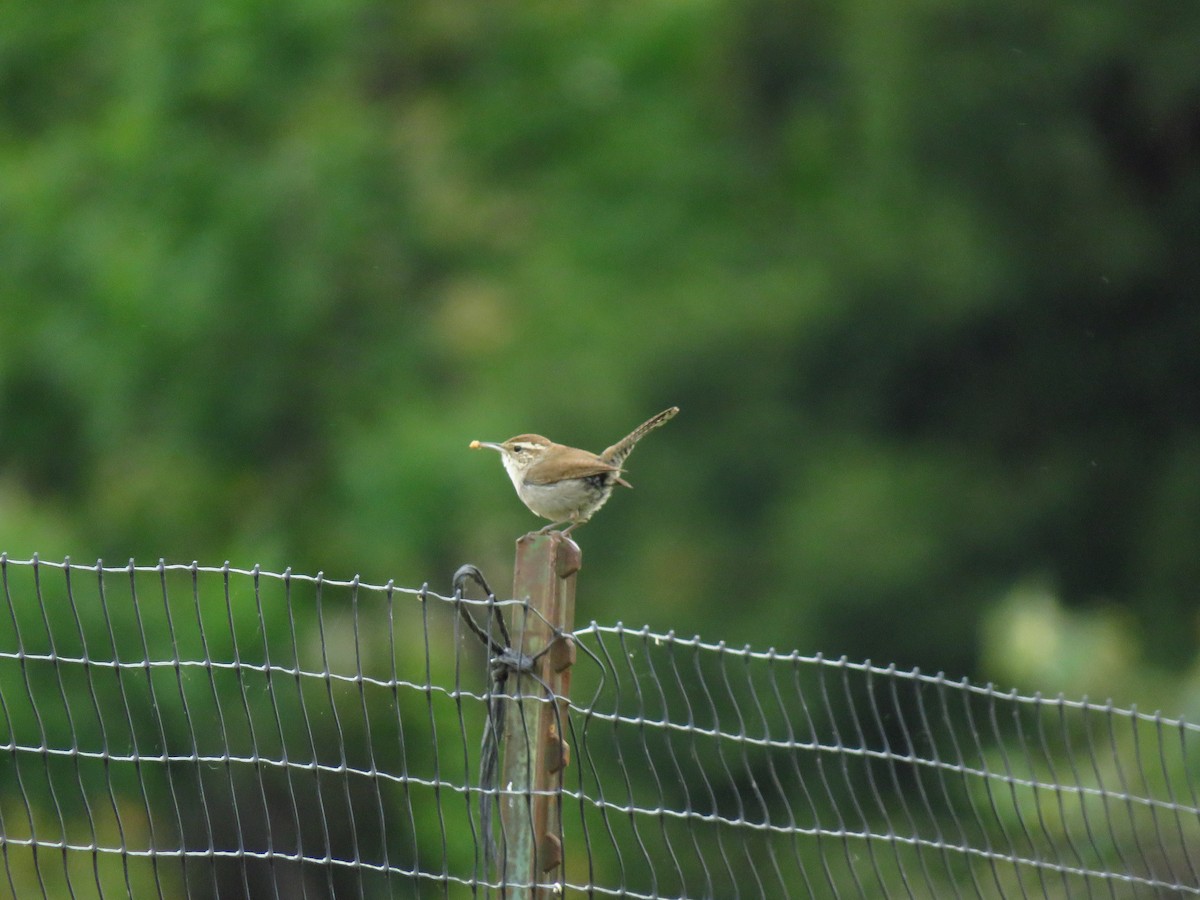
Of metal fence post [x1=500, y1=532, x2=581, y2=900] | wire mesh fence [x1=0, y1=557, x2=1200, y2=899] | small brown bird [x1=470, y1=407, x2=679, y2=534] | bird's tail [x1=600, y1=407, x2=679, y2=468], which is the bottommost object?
metal fence post [x1=500, y1=532, x2=581, y2=900]

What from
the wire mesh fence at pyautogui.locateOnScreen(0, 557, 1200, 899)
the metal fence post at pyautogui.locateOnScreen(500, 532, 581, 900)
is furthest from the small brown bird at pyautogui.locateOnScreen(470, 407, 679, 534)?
the wire mesh fence at pyautogui.locateOnScreen(0, 557, 1200, 899)

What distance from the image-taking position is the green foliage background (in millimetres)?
14602

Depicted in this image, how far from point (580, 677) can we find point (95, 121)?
24.5ft

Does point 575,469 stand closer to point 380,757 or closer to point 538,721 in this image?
point 538,721

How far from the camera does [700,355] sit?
15570 millimetres

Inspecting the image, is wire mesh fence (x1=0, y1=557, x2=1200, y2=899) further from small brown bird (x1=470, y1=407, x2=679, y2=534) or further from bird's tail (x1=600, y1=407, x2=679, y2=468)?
small brown bird (x1=470, y1=407, x2=679, y2=534)

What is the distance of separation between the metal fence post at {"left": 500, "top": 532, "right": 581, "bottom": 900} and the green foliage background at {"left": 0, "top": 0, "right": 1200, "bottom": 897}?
34.0ft

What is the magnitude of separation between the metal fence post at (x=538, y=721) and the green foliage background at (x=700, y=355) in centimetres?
1038

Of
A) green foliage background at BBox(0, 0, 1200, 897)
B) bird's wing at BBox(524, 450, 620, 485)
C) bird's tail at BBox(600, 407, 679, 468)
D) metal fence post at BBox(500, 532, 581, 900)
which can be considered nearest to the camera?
metal fence post at BBox(500, 532, 581, 900)

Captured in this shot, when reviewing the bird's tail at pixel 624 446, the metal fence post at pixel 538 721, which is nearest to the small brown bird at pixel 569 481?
the bird's tail at pixel 624 446

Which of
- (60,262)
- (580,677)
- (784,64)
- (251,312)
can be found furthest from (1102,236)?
(60,262)

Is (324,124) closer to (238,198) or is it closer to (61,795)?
(238,198)

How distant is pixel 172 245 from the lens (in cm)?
1480

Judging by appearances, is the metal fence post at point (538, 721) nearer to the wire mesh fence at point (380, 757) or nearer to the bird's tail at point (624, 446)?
the bird's tail at point (624, 446)
